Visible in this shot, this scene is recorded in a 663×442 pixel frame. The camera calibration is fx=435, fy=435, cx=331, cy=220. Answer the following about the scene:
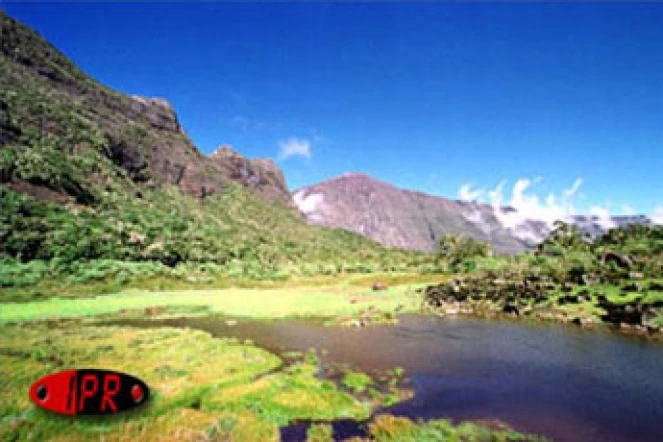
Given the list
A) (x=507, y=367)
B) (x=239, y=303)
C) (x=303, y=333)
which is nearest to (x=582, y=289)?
(x=507, y=367)

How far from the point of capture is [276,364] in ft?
104

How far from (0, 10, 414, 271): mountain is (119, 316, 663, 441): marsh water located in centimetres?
5254

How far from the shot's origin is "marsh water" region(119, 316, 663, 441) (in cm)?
2231

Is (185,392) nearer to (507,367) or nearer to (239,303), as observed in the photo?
(507,367)

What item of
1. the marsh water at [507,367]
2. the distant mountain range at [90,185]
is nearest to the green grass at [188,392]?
the marsh water at [507,367]

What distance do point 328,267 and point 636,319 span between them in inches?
3459

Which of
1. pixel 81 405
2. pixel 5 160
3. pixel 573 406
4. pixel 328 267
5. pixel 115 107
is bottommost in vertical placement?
A: pixel 573 406

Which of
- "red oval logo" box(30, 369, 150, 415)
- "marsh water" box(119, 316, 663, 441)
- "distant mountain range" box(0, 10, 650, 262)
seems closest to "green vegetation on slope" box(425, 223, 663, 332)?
"marsh water" box(119, 316, 663, 441)

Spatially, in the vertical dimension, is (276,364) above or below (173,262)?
below

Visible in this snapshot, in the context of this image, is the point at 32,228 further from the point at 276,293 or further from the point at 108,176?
the point at 108,176

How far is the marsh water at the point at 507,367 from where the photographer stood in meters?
22.3

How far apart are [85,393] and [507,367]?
27756mm

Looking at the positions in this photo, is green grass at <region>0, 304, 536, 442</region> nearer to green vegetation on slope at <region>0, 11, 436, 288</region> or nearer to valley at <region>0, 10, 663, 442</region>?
valley at <region>0, 10, 663, 442</region>

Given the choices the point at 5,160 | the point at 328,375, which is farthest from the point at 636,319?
the point at 5,160
